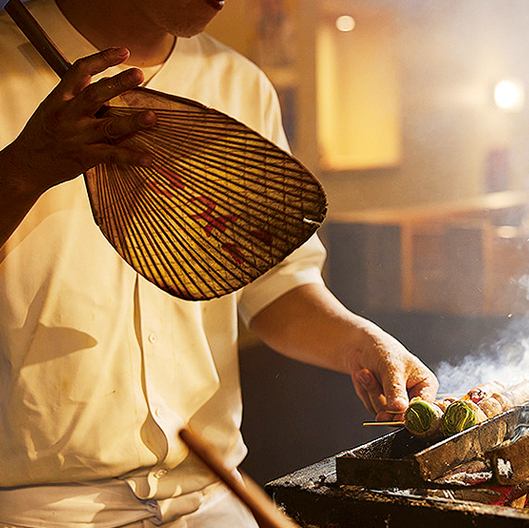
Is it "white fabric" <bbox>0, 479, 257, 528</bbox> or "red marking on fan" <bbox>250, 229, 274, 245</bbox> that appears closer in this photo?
"red marking on fan" <bbox>250, 229, 274, 245</bbox>

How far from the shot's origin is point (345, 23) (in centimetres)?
277

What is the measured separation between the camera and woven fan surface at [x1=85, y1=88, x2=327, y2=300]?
4.75 ft

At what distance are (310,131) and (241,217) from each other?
1.36 m

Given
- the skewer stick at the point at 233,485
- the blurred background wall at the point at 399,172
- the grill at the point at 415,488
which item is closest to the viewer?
the skewer stick at the point at 233,485

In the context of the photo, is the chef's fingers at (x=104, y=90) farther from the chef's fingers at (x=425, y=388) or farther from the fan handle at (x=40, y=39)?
the chef's fingers at (x=425, y=388)

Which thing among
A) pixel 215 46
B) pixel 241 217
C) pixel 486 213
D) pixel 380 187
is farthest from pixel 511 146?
pixel 241 217

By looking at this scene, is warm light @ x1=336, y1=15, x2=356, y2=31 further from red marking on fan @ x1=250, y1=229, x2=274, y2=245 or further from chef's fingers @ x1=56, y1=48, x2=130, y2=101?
chef's fingers @ x1=56, y1=48, x2=130, y2=101

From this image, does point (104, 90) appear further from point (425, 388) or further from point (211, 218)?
point (425, 388)

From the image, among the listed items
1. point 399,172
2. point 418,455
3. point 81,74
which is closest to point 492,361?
point 399,172

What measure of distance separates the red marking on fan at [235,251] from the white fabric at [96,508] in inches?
21.5

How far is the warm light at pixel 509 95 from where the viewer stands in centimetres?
265

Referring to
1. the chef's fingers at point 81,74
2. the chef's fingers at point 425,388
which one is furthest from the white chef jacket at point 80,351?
the chef's fingers at point 81,74

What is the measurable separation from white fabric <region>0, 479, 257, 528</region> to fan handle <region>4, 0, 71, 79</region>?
0.77 meters

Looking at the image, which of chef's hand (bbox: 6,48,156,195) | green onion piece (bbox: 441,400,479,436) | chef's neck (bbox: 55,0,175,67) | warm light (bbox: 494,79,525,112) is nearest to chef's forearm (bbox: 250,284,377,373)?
green onion piece (bbox: 441,400,479,436)
